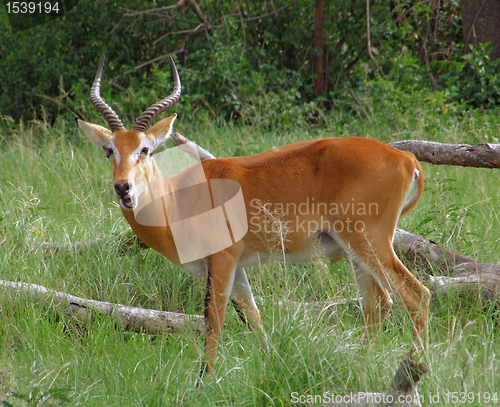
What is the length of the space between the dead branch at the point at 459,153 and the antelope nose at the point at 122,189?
7.80ft

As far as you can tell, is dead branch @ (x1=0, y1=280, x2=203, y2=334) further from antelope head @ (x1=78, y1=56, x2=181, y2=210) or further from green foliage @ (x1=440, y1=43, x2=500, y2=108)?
green foliage @ (x1=440, y1=43, x2=500, y2=108)

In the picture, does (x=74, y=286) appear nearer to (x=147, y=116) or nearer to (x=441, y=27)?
(x=147, y=116)

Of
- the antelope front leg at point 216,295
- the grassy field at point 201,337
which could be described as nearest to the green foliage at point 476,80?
the grassy field at point 201,337

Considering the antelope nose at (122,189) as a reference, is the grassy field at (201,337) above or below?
below

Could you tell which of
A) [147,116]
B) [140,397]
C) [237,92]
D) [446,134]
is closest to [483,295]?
[140,397]

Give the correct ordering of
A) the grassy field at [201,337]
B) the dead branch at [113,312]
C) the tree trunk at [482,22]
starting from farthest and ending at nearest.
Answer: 1. the tree trunk at [482,22]
2. the dead branch at [113,312]
3. the grassy field at [201,337]

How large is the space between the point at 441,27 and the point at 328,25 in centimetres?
230

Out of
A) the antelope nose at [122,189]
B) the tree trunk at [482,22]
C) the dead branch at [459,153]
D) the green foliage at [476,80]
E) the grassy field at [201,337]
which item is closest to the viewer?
the grassy field at [201,337]

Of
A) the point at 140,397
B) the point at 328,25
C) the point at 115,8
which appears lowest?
the point at 140,397

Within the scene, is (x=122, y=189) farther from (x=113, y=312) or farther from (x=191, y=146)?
(x=191, y=146)

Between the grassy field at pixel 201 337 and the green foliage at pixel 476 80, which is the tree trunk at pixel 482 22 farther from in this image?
the grassy field at pixel 201 337

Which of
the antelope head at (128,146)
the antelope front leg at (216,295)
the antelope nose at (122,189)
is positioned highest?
the antelope head at (128,146)

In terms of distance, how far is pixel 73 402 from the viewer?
104 inches

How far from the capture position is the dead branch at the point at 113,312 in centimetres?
359
